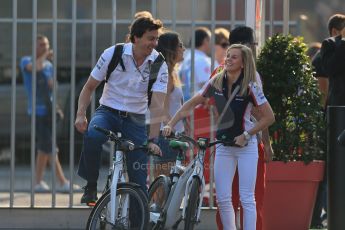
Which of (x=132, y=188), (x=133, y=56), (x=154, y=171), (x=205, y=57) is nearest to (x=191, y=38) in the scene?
(x=205, y=57)

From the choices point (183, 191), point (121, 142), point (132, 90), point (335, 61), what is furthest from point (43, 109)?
point (335, 61)

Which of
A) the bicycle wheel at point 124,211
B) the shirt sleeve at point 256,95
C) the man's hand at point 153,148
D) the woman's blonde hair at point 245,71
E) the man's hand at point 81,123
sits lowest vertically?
the bicycle wheel at point 124,211

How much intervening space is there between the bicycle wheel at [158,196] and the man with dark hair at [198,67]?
1.90m

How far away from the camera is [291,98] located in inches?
371

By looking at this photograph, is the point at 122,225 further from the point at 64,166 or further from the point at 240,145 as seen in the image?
the point at 64,166

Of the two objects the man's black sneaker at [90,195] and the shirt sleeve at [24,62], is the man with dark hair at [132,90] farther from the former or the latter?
the shirt sleeve at [24,62]

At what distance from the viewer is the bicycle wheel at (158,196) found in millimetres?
8250

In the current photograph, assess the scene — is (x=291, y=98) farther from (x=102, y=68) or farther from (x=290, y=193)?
(x=102, y=68)

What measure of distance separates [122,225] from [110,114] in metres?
0.91

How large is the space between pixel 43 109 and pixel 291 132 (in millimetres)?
2457

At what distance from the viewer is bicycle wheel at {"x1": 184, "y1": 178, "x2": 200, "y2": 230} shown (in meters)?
7.92

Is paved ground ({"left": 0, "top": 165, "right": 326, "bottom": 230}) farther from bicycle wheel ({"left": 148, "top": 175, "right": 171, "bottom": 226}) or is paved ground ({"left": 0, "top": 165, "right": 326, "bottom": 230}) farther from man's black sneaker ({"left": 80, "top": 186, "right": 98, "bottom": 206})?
man's black sneaker ({"left": 80, "top": 186, "right": 98, "bottom": 206})

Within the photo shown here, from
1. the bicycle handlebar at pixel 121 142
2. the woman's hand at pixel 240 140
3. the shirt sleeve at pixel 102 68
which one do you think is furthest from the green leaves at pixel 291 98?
the bicycle handlebar at pixel 121 142

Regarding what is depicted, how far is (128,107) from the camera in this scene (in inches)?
325
